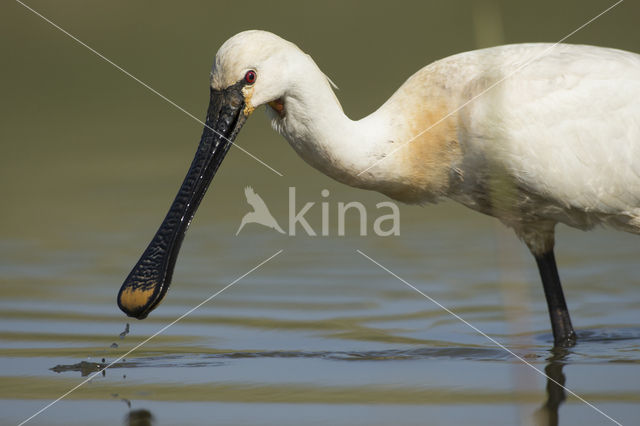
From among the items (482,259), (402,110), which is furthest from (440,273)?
(402,110)

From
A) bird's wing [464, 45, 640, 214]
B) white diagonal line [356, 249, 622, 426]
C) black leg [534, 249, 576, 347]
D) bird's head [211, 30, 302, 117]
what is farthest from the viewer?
black leg [534, 249, 576, 347]

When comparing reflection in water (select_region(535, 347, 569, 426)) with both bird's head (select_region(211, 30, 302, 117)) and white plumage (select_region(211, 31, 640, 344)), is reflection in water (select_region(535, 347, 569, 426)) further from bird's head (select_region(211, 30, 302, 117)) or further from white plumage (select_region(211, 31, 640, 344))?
bird's head (select_region(211, 30, 302, 117))

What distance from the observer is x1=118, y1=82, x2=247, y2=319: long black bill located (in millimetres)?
6621

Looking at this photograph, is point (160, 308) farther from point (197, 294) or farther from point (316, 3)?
point (316, 3)

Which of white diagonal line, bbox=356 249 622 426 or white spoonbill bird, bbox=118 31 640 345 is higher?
white spoonbill bird, bbox=118 31 640 345

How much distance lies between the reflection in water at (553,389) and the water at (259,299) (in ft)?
0.06

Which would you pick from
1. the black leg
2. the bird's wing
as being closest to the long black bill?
the bird's wing

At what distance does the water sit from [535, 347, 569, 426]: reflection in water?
17mm

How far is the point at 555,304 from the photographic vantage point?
7.38 metres

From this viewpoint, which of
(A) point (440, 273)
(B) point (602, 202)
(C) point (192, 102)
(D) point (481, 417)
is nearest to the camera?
(D) point (481, 417)

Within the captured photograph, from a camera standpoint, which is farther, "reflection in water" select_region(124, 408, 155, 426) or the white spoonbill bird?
the white spoonbill bird

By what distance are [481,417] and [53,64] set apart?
12338mm

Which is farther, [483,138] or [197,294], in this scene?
[197,294]

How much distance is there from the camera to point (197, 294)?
8336 millimetres
